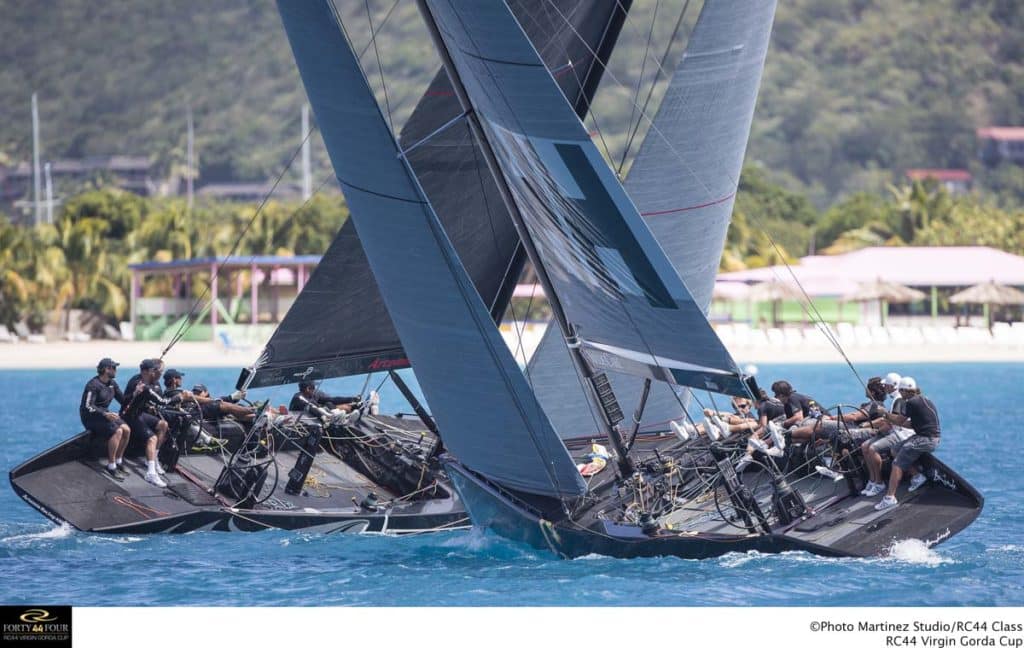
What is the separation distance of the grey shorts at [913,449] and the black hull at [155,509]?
17.4 feet

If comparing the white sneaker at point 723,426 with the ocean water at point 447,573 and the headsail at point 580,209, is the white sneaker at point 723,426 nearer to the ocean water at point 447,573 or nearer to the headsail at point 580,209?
the headsail at point 580,209

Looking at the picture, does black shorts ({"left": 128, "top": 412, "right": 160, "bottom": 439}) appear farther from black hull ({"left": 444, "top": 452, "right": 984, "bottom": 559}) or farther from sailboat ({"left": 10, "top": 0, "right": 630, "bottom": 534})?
black hull ({"left": 444, "top": 452, "right": 984, "bottom": 559})

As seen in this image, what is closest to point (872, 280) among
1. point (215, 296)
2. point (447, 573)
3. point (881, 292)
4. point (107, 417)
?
point (881, 292)

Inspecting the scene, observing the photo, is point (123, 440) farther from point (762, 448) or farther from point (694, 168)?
point (694, 168)

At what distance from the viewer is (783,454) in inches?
679

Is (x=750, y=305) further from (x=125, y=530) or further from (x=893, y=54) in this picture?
(x=893, y=54)

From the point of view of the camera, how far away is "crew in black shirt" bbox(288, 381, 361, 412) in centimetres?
2102

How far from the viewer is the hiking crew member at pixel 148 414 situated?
19.1 metres

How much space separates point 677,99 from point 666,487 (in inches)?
242

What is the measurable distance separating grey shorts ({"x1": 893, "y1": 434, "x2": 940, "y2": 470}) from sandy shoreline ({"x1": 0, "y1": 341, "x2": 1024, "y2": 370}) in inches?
1411

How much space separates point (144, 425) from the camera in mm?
19422

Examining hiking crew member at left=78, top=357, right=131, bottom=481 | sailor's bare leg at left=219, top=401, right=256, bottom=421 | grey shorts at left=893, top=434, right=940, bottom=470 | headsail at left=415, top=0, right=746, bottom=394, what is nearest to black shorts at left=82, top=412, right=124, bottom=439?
hiking crew member at left=78, top=357, right=131, bottom=481

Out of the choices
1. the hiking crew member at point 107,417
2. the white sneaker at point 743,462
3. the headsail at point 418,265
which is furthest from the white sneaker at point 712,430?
the hiking crew member at point 107,417

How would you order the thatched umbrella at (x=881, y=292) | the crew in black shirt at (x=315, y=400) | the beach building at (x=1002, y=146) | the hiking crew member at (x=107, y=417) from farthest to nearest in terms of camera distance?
1. the beach building at (x=1002, y=146)
2. the thatched umbrella at (x=881, y=292)
3. the crew in black shirt at (x=315, y=400)
4. the hiking crew member at (x=107, y=417)
